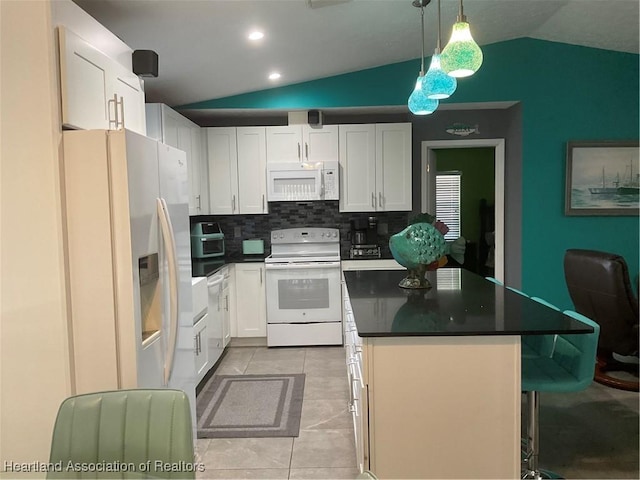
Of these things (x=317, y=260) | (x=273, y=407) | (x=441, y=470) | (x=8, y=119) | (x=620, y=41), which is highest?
(x=620, y=41)

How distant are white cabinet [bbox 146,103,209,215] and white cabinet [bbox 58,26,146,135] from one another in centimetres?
114

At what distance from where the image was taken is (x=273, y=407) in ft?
10.1

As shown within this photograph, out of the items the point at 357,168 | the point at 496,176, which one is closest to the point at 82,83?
the point at 357,168

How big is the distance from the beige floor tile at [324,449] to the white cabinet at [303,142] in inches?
105

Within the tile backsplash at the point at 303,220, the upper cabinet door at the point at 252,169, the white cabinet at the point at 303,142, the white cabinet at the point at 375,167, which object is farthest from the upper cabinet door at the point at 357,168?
the upper cabinet door at the point at 252,169

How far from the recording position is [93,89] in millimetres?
1893

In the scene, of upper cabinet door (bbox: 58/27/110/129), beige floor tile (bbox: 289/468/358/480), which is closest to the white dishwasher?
beige floor tile (bbox: 289/468/358/480)

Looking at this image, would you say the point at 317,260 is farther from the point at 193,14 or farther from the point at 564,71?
the point at 564,71

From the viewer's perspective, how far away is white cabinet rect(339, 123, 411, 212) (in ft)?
14.6

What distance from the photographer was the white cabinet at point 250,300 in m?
4.41

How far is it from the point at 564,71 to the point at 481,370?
11.8 feet

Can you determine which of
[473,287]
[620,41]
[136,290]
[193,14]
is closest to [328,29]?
[193,14]

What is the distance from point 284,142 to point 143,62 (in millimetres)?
2219

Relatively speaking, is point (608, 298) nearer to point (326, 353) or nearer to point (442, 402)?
point (442, 402)
